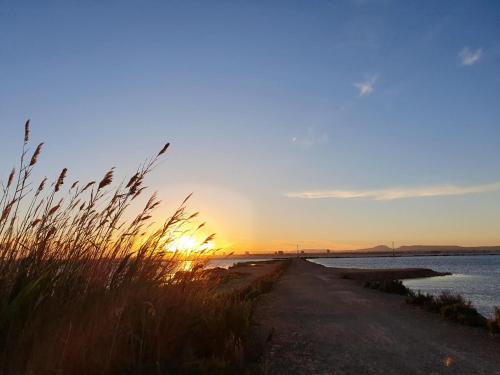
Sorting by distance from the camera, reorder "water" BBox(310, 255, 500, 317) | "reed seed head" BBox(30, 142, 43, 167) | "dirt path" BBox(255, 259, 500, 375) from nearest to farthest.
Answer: "reed seed head" BBox(30, 142, 43, 167)
"dirt path" BBox(255, 259, 500, 375)
"water" BBox(310, 255, 500, 317)

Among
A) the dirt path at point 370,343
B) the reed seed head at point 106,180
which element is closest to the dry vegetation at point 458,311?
the dirt path at point 370,343

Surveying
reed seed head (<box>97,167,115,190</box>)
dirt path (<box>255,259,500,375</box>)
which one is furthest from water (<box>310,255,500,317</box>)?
reed seed head (<box>97,167,115,190</box>)

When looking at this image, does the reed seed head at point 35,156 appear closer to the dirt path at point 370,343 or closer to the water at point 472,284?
the dirt path at point 370,343

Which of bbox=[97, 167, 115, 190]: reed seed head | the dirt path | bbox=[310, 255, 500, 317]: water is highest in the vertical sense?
bbox=[97, 167, 115, 190]: reed seed head

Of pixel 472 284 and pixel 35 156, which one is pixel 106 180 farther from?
pixel 472 284

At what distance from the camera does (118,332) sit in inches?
197

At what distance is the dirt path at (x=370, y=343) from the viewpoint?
24.6 feet

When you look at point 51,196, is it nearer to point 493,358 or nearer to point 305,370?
point 305,370

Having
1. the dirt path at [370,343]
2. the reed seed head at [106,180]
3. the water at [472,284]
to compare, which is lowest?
the water at [472,284]

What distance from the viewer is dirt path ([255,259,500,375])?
7.51 m

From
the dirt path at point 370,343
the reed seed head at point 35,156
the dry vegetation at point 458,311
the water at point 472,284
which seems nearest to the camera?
the reed seed head at point 35,156

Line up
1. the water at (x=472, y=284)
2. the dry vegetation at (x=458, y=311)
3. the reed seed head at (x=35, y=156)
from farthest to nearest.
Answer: the water at (x=472, y=284) < the dry vegetation at (x=458, y=311) < the reed seed head at (x=35, y=156)

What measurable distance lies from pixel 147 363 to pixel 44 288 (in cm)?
148

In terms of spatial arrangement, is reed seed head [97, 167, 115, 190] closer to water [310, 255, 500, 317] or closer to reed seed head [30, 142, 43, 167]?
reed seed head [30, 142, 43, 167]
